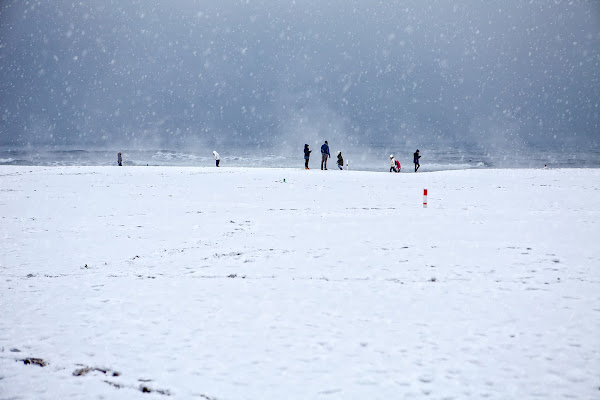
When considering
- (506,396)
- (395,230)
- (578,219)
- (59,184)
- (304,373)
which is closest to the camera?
(506,396)

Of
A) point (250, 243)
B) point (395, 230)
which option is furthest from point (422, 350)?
point (395, 230)

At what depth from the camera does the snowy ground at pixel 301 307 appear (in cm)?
347

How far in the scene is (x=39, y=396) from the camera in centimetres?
326

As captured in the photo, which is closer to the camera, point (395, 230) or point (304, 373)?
point (304, 373)

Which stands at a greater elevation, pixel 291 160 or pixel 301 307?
pixel 291 160

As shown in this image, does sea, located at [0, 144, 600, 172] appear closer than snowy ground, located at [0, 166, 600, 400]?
No

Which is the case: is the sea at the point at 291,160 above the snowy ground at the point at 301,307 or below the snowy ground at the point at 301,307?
above

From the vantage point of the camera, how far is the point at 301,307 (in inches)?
200

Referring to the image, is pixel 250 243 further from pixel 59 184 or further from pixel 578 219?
pixel 59 184

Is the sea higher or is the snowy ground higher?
the sea

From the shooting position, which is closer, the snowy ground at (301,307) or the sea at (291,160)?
the snowy ground at (301,307)

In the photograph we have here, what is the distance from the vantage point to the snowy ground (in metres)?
3.47

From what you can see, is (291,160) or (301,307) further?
(291,160)

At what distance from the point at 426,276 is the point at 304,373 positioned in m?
3.19
